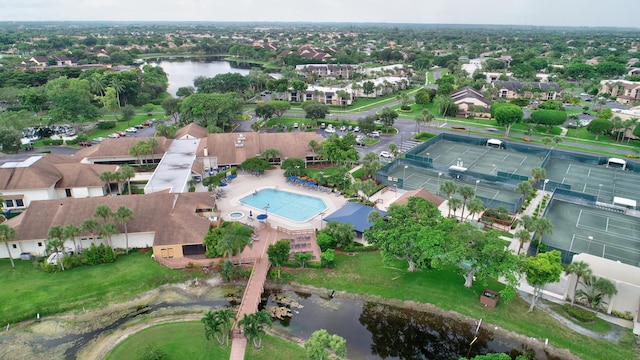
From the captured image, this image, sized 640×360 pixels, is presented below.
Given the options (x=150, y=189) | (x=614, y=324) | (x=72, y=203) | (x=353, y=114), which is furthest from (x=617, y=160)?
(x=72, y=203)

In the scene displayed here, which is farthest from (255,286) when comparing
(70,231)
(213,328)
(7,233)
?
(7,233)

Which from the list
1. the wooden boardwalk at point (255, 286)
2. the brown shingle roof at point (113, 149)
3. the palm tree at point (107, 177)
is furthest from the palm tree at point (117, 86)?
the wooden boardwalk at point (255, 286)

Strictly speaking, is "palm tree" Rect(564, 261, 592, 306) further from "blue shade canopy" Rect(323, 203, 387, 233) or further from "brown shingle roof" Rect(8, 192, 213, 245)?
"brown shingle roof" Rect(8, 192, 213, 245)

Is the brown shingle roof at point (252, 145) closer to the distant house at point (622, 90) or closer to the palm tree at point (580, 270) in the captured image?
the palm tree at point (580, 270)

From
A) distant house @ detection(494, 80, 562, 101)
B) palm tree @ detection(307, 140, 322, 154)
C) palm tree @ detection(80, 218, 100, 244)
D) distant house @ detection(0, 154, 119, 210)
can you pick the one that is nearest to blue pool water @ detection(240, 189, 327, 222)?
palm tree @ detection(307, 140, 322, 154)

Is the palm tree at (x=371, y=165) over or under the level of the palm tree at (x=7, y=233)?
over

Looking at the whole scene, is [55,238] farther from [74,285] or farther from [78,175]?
[78,175]

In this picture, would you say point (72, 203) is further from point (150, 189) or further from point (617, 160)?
point (617, 160)
